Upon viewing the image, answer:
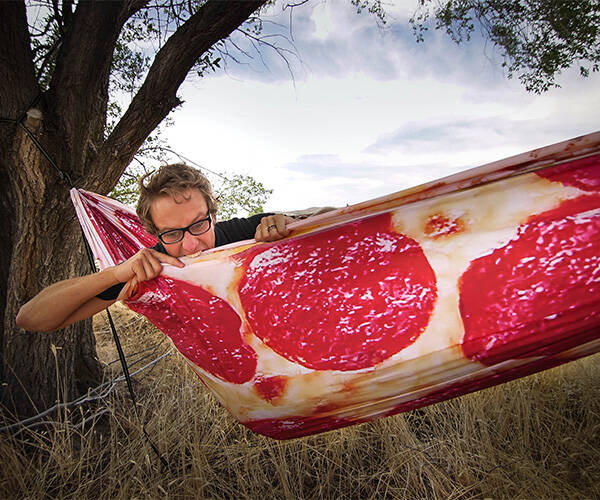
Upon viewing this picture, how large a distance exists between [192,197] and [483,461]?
1.57 metres

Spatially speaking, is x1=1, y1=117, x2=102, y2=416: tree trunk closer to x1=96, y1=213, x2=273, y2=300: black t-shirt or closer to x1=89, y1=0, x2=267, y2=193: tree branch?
x1=89, y1=0, x2=267, y2=193: tree branch

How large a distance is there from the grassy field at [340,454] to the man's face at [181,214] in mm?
892

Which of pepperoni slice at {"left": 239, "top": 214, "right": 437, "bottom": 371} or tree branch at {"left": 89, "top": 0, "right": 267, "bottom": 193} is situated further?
tree branch at {"left": 89, "top": 0, "right": 267, "bottom": 193}

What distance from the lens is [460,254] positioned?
1065 millimetres

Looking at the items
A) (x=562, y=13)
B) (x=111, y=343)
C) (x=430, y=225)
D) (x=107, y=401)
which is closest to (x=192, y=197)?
(x=430, y=225)

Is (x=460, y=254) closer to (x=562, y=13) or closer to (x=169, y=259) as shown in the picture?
(x=169, y=259)

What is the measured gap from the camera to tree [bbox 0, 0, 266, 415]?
1.73 meters

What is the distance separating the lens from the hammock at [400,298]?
3.32ft

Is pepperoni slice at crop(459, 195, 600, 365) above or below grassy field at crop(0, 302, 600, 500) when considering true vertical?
above

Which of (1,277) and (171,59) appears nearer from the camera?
(171,59)

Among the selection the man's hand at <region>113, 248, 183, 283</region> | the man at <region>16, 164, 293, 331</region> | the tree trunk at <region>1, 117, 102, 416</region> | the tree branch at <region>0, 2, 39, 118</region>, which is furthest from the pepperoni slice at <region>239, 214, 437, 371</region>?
the tree branch at <region>0, 2, 39, 118</region>

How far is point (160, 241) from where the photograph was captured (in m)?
1.36

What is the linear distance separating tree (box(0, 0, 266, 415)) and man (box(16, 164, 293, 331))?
64 centimetres

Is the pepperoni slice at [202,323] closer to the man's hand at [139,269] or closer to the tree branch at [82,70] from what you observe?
the man's hand at [139,269]
